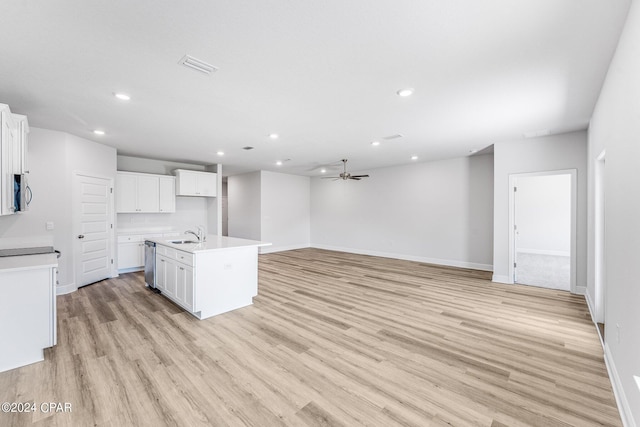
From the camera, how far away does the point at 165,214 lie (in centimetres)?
708

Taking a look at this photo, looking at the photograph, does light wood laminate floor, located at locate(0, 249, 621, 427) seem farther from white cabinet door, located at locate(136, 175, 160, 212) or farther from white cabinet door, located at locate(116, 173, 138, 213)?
white cabinet door, located at locate(136, 175, 160, 212)

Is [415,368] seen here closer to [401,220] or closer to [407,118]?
[407,118]

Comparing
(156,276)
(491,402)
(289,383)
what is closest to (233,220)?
(156,276)

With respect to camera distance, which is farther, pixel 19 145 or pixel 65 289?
pixel 65 289

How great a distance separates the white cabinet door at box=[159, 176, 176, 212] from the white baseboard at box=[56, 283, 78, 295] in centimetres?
242

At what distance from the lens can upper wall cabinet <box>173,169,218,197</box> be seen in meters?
6.88

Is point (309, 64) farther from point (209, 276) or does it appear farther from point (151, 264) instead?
point (151, 264)

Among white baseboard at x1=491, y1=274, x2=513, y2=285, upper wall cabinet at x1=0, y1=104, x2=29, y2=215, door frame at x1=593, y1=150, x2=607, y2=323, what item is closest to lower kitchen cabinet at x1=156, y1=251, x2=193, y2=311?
upper wall cabinet at x1=0, y1=104, x2=29, y2=215

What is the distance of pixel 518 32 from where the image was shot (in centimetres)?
200

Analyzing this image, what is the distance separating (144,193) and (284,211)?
433cm

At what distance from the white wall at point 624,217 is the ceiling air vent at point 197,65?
120 inches

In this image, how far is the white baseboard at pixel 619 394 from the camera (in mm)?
1753

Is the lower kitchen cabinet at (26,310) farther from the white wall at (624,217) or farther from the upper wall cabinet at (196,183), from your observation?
the white wall at (624,217)

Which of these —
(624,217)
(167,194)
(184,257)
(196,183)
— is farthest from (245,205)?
(624,217)
